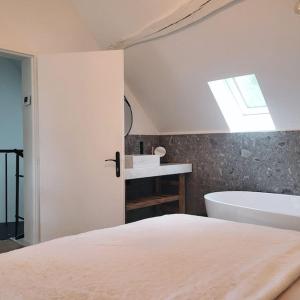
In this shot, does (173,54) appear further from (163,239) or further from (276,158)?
(163,239)

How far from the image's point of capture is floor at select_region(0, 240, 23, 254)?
128 inches

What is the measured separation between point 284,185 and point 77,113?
84.3 inches

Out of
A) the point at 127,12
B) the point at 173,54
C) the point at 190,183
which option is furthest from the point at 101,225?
the point at 127,12

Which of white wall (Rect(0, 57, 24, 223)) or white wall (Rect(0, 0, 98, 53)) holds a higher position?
white wall (Rect(0, 0, 98, 53))

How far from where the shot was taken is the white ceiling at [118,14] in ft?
9.86

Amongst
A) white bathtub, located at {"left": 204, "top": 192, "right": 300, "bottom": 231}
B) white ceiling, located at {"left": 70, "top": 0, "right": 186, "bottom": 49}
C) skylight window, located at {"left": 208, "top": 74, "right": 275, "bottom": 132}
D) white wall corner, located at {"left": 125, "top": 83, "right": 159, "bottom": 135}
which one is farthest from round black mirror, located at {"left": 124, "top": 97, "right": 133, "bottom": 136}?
white bathtub, located at {"left": 204, "top": 192, "right": 300, "bottom": 231}

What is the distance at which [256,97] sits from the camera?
143 inches

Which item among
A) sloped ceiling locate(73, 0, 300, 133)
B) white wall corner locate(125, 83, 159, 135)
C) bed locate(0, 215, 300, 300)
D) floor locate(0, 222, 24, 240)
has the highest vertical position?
sloped ceiling locate(73, 0, 300, 133)

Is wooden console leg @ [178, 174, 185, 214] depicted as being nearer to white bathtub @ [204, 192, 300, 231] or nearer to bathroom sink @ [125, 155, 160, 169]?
bathroom sink @ [125, 155, 160, 169]

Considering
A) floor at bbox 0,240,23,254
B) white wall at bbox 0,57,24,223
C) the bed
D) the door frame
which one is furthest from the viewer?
white wall at bbox 0,57,24,223

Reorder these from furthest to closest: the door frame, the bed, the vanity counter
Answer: the vanity counter
the door frame
the bed

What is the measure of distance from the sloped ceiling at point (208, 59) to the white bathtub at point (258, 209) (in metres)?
0.73

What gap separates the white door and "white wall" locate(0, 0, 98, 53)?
28cm

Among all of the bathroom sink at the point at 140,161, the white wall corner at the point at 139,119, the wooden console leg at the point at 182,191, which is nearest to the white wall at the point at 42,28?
the white wall corner at the point at 139,119
